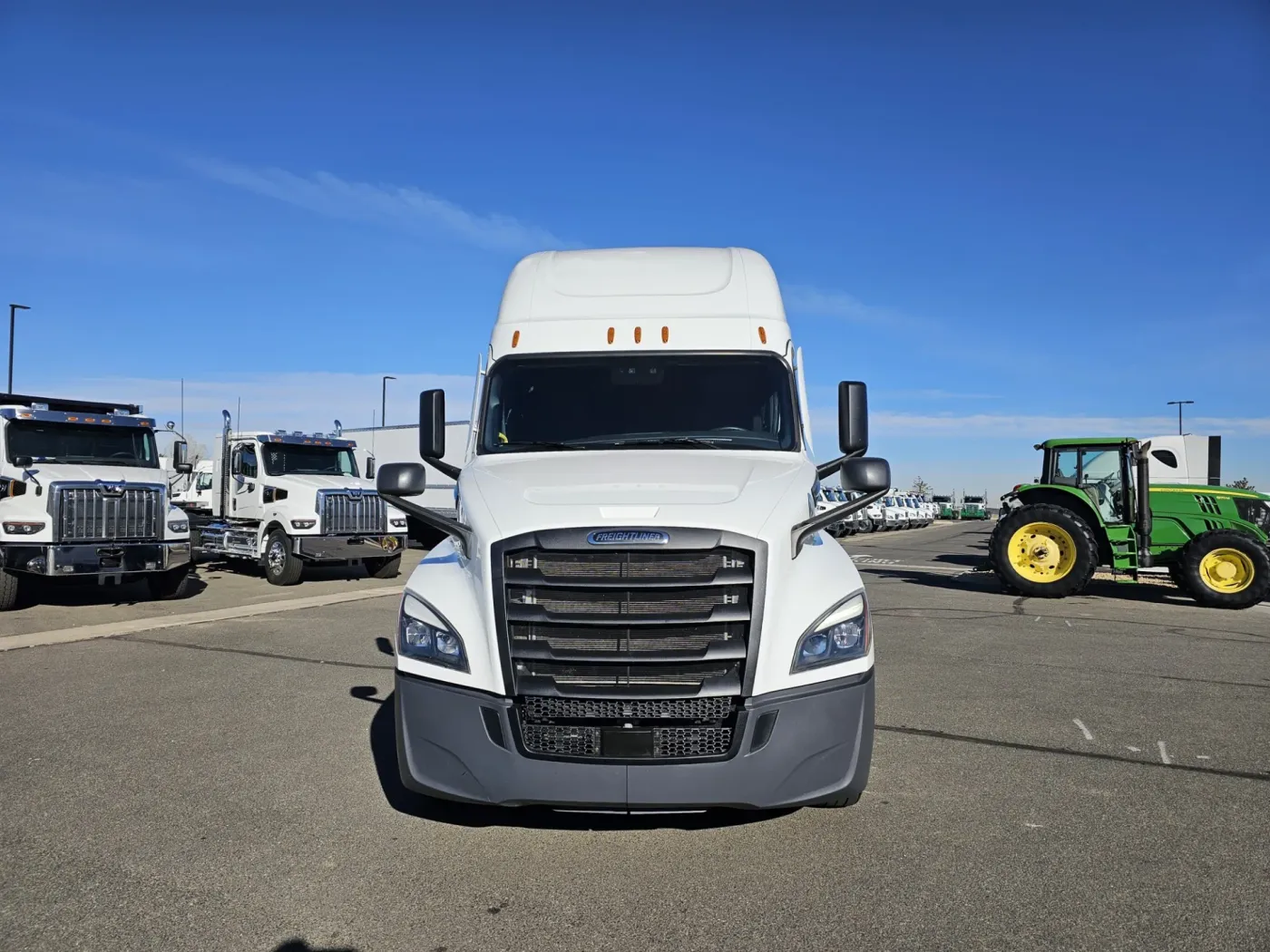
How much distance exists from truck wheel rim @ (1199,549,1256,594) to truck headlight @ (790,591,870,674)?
39.0 ft

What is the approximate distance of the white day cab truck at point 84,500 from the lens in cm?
1170

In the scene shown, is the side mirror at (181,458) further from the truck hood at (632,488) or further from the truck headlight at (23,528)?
the truck hood at (632,488)

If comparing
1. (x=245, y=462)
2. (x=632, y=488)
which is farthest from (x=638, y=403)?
(x=245, y=462)

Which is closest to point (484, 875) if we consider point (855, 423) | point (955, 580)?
point (855, 423)

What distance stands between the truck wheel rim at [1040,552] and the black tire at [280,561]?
1112 cm

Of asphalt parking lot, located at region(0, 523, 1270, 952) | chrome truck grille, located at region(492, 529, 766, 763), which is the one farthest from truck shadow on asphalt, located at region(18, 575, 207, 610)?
chrome truck grille, located at region(492, 529, 766, 763)

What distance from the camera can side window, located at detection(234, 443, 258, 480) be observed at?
16688 mm

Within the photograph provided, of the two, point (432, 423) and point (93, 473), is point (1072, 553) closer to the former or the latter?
point (432, 423)

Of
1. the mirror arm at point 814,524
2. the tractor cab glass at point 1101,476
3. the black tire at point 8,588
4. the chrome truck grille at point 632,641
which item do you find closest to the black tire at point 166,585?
the black tire at point 8,588

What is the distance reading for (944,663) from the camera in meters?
8.77

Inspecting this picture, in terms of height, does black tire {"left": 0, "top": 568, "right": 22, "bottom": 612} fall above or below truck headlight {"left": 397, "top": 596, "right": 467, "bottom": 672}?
below

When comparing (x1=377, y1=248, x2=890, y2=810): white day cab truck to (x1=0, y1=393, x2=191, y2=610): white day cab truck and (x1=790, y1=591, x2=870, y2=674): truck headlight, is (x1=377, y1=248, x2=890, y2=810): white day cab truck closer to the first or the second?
(x1=790, y1=591, x2=870, y2=674): truck headlight

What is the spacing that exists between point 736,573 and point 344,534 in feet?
42.9

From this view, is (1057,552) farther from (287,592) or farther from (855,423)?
(287,592)
